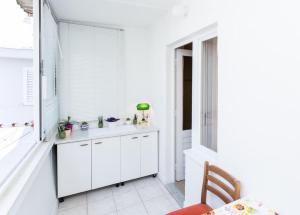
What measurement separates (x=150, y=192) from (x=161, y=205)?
0.32 m

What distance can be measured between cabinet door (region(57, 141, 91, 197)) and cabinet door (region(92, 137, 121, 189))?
0.28 feet

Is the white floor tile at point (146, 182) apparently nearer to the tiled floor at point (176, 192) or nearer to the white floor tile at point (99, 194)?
the tiled floor at point (176, 192)

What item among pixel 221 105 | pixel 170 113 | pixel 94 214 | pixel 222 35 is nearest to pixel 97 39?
pixel 170 113

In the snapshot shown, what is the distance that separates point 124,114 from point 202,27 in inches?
79.1

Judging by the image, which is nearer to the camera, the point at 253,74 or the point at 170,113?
the point at 253,74

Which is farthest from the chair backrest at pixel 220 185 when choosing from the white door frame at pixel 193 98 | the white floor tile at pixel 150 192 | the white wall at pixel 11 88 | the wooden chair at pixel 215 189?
the white wall at pixel 11 88

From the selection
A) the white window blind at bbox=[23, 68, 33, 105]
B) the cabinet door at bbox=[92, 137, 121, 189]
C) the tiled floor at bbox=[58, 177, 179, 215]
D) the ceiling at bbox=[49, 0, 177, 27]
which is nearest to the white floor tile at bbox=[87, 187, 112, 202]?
the tiled floor at bbox=[58, 177, 179, 215]

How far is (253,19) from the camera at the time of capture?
1.36m

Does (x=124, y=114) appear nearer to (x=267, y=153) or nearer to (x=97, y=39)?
(x=97, y=39)

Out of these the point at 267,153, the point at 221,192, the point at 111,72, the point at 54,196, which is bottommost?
the point at 54,196

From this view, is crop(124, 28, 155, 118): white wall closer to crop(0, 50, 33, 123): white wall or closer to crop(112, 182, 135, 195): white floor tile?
crop(112, 182, 135, 195): white floor tile

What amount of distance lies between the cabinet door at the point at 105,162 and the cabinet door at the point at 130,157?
79 millimetres

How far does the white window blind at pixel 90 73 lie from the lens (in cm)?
290

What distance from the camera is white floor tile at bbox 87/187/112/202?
2570 mm
